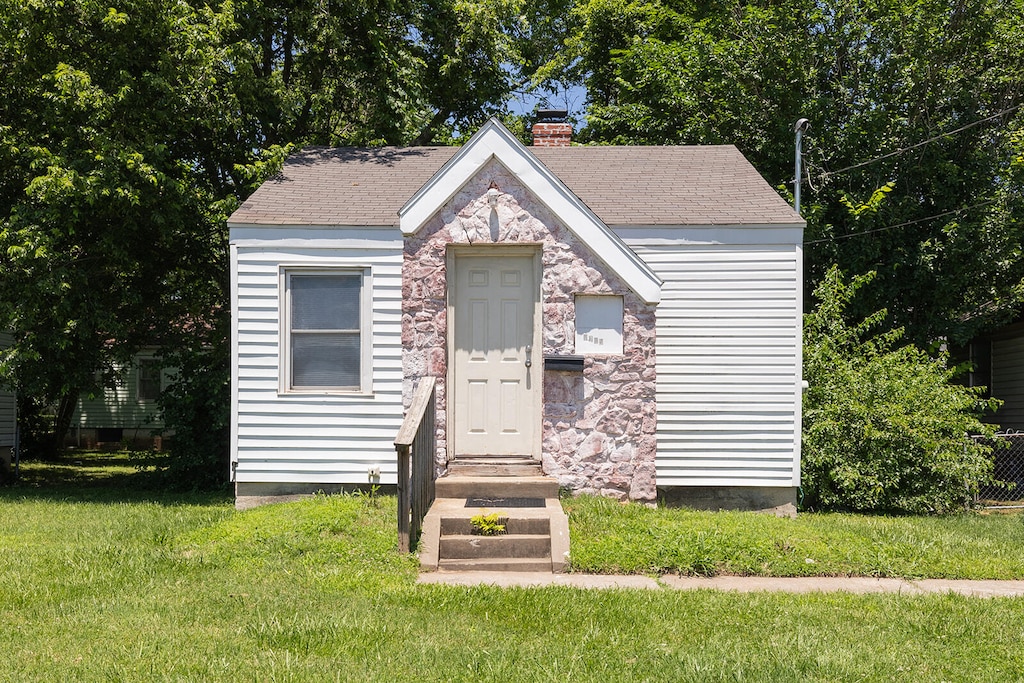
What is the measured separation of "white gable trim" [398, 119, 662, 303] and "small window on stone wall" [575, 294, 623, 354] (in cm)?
33

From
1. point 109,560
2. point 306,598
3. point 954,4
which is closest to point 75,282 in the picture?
point 109,560

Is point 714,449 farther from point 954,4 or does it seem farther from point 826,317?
point 954,4

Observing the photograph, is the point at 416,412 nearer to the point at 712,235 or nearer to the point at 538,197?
the point at 538,197

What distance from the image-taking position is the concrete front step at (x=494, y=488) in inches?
368

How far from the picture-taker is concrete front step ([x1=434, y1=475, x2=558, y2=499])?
30.7ft

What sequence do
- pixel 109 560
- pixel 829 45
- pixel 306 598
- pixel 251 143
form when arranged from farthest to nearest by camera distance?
1. pixel 829 45
2. pixel 251 143
3. pixel 109 560
4. pixel 306 598

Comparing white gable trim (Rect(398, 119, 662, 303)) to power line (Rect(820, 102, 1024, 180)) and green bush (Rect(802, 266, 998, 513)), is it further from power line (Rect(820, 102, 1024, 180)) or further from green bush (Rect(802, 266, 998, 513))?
power line (Rect(820, 102, 1024, 180))

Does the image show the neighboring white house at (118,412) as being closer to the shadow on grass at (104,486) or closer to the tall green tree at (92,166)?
the shadow on grass at (104,486)

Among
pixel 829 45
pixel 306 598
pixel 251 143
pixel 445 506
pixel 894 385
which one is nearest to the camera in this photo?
pixel 306 598

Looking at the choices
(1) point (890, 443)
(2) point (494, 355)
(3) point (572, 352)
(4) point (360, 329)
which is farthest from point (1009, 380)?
(4) point (360, 329)

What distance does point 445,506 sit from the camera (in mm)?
8836

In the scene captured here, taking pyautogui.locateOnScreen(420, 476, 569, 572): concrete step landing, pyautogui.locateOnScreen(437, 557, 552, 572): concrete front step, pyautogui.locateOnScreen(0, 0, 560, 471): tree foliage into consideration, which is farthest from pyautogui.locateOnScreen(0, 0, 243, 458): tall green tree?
pyautogui.locateOnScreen(437, 557, 552, 572): concrete front step

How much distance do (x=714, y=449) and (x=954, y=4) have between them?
1060 centimetres

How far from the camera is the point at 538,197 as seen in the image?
31.7ft
